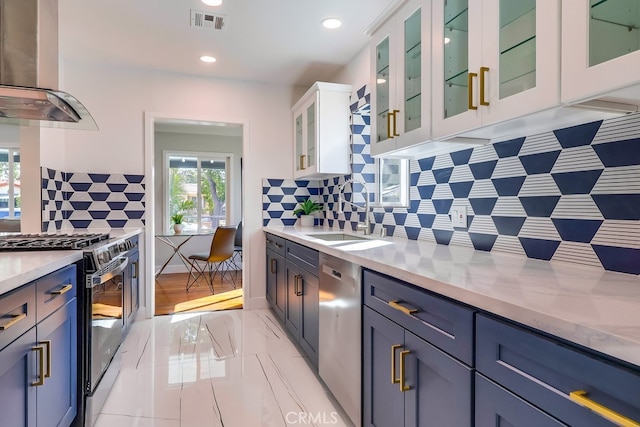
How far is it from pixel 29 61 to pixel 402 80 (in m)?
1.89

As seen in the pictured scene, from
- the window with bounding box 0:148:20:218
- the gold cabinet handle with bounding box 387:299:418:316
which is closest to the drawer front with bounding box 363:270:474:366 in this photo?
the gold cabinet handle with bounding box 387:299:418:316

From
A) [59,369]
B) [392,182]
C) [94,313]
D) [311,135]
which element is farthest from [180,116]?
[59,369]

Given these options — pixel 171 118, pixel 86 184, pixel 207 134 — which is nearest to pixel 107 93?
pixel 171 118

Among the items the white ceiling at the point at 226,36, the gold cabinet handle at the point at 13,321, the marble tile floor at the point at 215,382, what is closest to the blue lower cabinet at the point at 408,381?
the marble tile floor at the point at 215,382

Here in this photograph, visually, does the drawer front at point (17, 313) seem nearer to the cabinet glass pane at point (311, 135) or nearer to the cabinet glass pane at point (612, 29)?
the cabinet glass pane at point (612, 29)

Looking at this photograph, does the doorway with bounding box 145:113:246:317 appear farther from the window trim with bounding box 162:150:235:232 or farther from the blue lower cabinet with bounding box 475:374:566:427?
the blue lower cabinet with bounding box 475:374:566:427

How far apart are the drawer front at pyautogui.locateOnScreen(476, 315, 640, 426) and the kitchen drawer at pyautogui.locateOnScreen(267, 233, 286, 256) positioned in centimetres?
230

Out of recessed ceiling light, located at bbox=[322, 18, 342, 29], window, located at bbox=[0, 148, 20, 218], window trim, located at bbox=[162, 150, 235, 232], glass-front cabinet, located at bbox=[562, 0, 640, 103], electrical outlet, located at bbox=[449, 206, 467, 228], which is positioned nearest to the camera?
glass-front cabinet, located at bbox=[562, 0, 640, 103]

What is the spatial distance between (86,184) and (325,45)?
254 centimetres

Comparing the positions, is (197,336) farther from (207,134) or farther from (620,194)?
(207,134)

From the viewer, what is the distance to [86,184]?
3.46 metres

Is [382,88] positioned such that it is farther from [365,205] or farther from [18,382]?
[18,382]

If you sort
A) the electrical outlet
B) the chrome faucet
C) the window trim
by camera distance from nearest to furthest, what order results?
1. the electrical outlet
2. the chrome faucet
3. the window trim

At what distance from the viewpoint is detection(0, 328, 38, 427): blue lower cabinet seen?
43.4 inches
